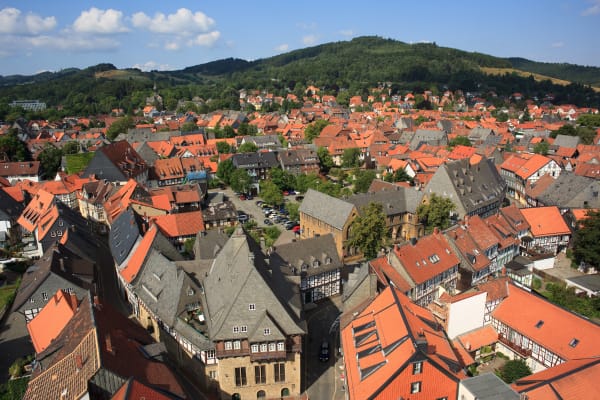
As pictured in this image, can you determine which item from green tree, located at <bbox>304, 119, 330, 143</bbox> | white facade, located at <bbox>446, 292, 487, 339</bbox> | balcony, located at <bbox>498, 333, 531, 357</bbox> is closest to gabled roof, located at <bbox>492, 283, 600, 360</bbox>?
balcony, located at <bbox>498, 333, 531, 357</bbox>

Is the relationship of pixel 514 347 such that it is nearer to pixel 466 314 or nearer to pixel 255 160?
pixel 466 314

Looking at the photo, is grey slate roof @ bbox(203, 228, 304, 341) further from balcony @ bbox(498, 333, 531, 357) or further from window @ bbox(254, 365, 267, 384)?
balcony @ bbox(498, 333, 531, 357)

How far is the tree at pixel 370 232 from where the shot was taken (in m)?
57.1

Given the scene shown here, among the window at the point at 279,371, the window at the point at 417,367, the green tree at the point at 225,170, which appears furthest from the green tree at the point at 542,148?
the window at the point at 279,371

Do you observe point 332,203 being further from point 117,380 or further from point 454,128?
point 454,128

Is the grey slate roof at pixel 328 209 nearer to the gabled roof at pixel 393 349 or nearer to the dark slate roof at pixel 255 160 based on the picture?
the gabled roof at pixel 393 349

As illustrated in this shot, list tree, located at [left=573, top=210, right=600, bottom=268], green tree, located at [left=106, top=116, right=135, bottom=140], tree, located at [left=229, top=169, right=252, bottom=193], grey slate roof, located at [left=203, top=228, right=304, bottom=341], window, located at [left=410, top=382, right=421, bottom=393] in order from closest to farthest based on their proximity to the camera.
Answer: window, located at [left=410, top=382, right=421, bottom=393]
grey slate roof, located at [left=203, top=228, right=304, bottom=341]
tree, located at [left=573, top=210, right=600, bottom=268]
tree, located at [left=229, top=169, right=252, bottom=193]
green tree, located at [left=106, top=116, right=135, bottom=140]

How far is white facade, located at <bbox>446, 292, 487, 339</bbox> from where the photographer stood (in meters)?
42.2

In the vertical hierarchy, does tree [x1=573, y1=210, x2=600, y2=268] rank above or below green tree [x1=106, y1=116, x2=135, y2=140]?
below

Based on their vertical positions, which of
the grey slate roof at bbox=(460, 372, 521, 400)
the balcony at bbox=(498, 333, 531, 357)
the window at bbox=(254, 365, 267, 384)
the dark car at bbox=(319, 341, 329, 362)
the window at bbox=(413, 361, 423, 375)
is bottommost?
the dark car at bbox=(319, 341, 329, 362)

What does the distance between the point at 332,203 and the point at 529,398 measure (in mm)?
39320

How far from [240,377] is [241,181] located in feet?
199

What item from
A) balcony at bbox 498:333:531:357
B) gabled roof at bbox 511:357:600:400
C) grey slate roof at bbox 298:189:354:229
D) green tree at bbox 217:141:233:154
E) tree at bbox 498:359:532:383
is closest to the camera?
gabled roof at bbox 511:357:600:400

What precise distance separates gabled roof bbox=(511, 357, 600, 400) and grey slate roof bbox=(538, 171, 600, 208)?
163 feet
